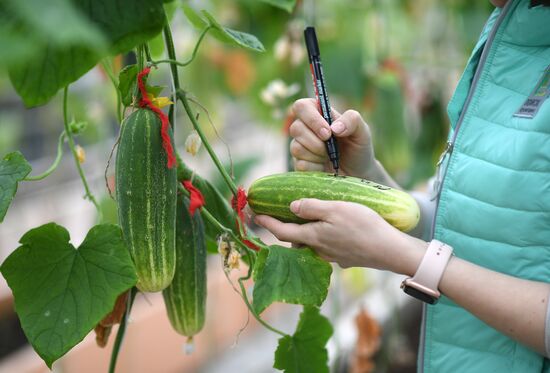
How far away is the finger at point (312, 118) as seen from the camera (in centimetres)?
78

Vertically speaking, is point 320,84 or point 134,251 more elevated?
point 320,84

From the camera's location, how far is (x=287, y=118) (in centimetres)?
128

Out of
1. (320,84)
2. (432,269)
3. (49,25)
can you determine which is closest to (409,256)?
(432,269)

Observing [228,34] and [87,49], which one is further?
[228,34]

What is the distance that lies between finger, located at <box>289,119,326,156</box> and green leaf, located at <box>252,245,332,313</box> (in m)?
0.15

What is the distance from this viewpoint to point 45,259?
0.67 m

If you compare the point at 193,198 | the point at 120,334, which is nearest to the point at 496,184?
the point at 193,198

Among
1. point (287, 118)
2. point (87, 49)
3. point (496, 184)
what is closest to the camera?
point (87, 49)

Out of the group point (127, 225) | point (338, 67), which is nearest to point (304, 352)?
point (127, 225)

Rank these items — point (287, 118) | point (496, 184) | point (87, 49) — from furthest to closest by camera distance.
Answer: point (287, 118) < point (496, 184) < point (87, 49)

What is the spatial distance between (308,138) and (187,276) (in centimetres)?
22

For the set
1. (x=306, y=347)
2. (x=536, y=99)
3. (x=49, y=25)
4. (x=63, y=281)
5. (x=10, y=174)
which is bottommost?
(x=306, y=347)

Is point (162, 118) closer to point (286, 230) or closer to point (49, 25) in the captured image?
point (286, 230)

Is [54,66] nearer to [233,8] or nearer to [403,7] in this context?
[233,8]
